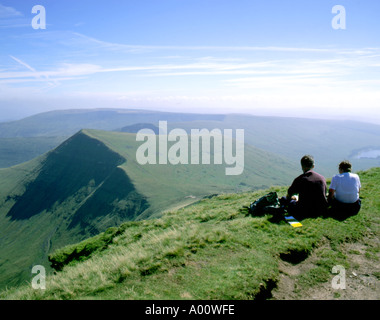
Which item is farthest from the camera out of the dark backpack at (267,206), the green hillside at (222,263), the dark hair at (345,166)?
the dark backpack at (267,206)

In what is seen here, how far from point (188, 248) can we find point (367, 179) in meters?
18.3

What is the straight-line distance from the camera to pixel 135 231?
16.9 metres

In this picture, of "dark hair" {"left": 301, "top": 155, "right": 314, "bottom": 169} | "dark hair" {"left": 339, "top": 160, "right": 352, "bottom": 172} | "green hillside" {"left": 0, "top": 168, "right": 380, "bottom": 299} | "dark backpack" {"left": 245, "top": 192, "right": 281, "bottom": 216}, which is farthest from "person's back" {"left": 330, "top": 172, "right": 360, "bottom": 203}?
"dark backpack" {"left": 245, "top": 192, "right": 281, "bottom": 216}

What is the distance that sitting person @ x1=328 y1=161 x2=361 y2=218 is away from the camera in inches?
483

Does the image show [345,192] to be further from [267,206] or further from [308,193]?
[267,206]

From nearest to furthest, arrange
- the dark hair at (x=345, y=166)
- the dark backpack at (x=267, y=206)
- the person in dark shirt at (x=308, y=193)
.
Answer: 1. the person in dark shirt at (x=308, y=193)
2. the dark hair at (x=345, y=166)
3. the dark backpack at (x=267, y=206)

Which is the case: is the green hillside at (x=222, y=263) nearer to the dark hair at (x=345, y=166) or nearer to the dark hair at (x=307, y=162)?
the dark hair at (x=345, y=166)

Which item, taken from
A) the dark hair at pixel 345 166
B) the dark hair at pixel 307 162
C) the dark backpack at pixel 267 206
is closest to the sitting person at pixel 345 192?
the dark hair at pixel 345 166

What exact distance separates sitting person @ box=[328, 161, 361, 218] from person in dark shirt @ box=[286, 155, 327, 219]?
0.60 metres

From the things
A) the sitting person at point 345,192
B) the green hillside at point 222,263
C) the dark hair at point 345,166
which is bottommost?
the green hillside at point 222,263

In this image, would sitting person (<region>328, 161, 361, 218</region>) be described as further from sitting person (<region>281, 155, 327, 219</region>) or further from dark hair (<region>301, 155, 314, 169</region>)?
dark hair (<region>301, 155, 314, 169</region>)

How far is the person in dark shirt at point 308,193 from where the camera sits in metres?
12.2
